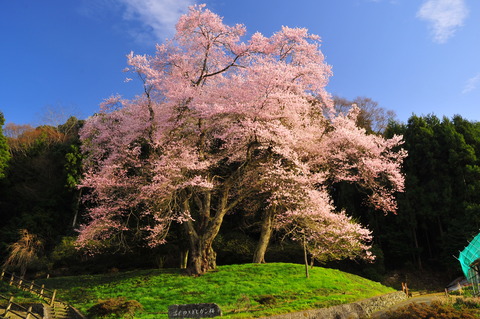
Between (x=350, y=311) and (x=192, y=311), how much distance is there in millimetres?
6405

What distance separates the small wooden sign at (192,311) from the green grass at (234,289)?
694 mm

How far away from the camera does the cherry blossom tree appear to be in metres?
17.0

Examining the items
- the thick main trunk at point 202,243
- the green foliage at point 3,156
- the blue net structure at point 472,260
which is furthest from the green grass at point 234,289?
the green foliage at point 3,156

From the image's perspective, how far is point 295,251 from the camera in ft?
85.3

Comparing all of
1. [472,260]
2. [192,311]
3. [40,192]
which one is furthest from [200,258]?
[40,192]

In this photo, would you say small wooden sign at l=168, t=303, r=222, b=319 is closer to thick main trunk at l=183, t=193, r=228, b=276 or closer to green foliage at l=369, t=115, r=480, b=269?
thick main trunk at l=183, t=193, r=228, b=276

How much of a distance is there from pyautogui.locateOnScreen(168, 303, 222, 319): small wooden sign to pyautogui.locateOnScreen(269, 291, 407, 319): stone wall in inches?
77.7

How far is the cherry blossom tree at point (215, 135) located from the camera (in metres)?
17.0

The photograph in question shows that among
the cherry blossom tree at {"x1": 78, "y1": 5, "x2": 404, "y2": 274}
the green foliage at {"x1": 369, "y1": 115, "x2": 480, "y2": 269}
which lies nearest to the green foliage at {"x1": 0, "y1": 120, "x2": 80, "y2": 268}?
the cherry blossom tree at {"x1": 78, "y1": 5, "x2": 404, "y2": 274}

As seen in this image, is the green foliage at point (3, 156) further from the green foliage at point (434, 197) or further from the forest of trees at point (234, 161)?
the green foliage at point (434, 197)

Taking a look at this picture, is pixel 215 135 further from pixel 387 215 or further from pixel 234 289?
pixel 387 215

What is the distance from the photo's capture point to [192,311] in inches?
435

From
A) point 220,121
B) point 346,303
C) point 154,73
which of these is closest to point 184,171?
point 220,121

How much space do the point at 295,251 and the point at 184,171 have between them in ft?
42.7
